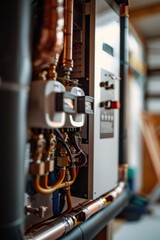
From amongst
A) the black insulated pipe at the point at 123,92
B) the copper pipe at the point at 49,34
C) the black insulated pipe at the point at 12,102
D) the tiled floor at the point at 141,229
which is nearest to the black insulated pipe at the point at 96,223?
the black insulated pipe at the point at 123,92

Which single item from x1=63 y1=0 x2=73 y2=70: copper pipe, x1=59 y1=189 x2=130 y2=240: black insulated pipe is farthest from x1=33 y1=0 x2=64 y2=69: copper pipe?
x1=59 y1=189 x2=130 y2=240: black insulated pipe

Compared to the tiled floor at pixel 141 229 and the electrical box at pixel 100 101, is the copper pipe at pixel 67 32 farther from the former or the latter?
the tiled floor at pixel 141 229

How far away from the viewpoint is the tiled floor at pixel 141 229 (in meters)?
2.54

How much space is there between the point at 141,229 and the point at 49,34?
8.50 ft

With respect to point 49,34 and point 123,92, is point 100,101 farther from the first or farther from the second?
point 49,34

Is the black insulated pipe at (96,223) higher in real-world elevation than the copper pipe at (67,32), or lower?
lower

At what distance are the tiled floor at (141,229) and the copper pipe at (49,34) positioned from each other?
2251 mm

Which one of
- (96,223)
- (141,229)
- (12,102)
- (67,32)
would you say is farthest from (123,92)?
(141,229)

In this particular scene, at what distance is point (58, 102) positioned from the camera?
3.05 ft

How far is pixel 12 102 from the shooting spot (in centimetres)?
76

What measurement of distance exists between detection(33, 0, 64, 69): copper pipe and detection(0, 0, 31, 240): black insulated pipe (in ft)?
0.29

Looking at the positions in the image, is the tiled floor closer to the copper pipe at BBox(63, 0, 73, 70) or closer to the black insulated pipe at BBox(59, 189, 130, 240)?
the black insulated pipe at BBox(59, 189, 130, 240)

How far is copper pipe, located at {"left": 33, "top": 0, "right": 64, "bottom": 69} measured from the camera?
879 millimetres

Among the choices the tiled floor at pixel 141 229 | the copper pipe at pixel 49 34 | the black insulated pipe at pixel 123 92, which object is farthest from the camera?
the tiled floor at pixel 141 229
